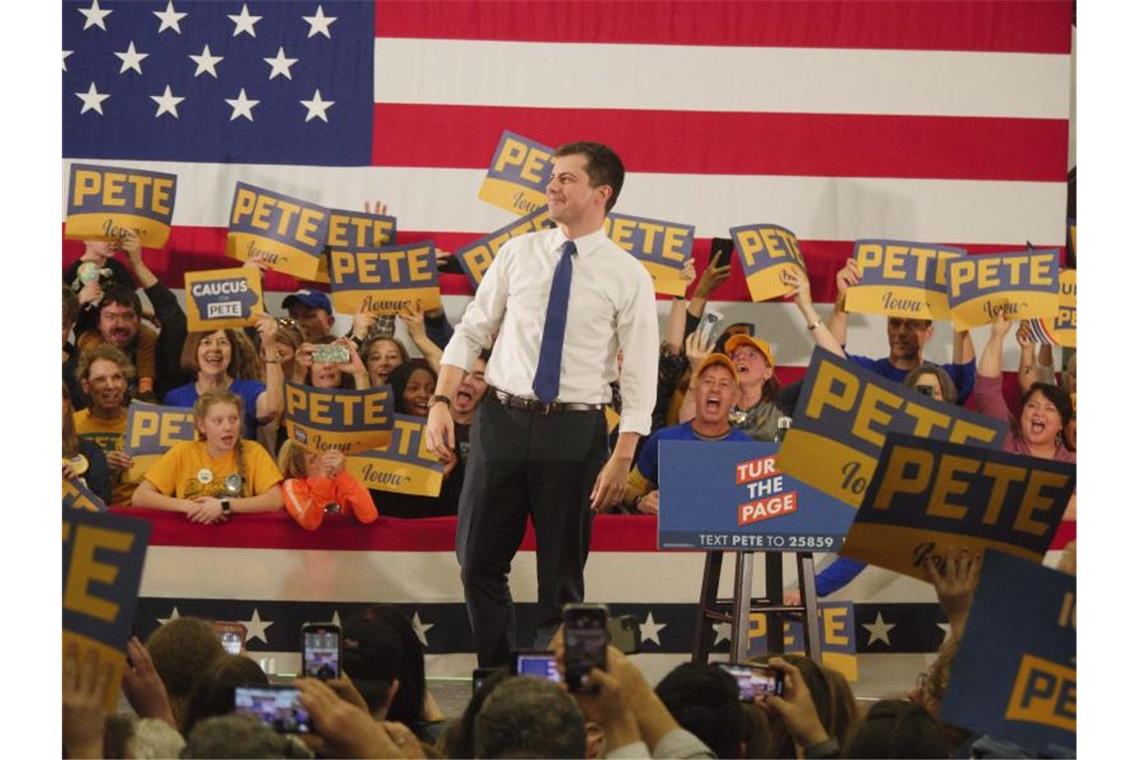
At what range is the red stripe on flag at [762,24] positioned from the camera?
6809 millimetres

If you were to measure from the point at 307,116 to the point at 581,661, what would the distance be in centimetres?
444

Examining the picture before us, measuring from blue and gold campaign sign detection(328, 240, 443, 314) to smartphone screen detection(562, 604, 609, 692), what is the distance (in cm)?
370

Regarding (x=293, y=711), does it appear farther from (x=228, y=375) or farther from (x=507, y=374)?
(x=228, y=375)

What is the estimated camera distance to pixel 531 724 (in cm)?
254

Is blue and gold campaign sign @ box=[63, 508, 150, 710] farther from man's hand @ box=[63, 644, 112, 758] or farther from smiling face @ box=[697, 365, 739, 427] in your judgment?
smiling face @ box=[697, 365, 739, 427]

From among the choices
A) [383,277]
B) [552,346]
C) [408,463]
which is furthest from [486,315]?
[383,277]

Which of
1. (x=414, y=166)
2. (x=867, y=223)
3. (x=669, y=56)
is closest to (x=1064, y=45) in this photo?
(x=867, y=223)

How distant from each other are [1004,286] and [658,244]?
4.17 ft

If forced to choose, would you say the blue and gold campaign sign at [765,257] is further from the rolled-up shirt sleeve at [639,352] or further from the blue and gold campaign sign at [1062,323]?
the rolled-up shirt sleeve at [639,352]

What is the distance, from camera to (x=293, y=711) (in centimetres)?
277

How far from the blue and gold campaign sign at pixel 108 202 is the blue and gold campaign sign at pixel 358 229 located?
61 cm

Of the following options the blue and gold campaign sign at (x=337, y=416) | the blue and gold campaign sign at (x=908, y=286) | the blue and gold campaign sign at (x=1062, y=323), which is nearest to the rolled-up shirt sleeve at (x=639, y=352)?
the blue and gold campaign sign at (x=337, y=416)

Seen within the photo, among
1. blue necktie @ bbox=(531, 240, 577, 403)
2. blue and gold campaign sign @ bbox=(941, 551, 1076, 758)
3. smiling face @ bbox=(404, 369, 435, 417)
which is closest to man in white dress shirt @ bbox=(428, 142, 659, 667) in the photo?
blue necktie @ bbox=(531, 240, 577, 403)

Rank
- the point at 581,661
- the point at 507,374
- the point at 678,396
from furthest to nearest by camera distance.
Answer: the point at 678,396
the point at 507,374
the point at 581,661
